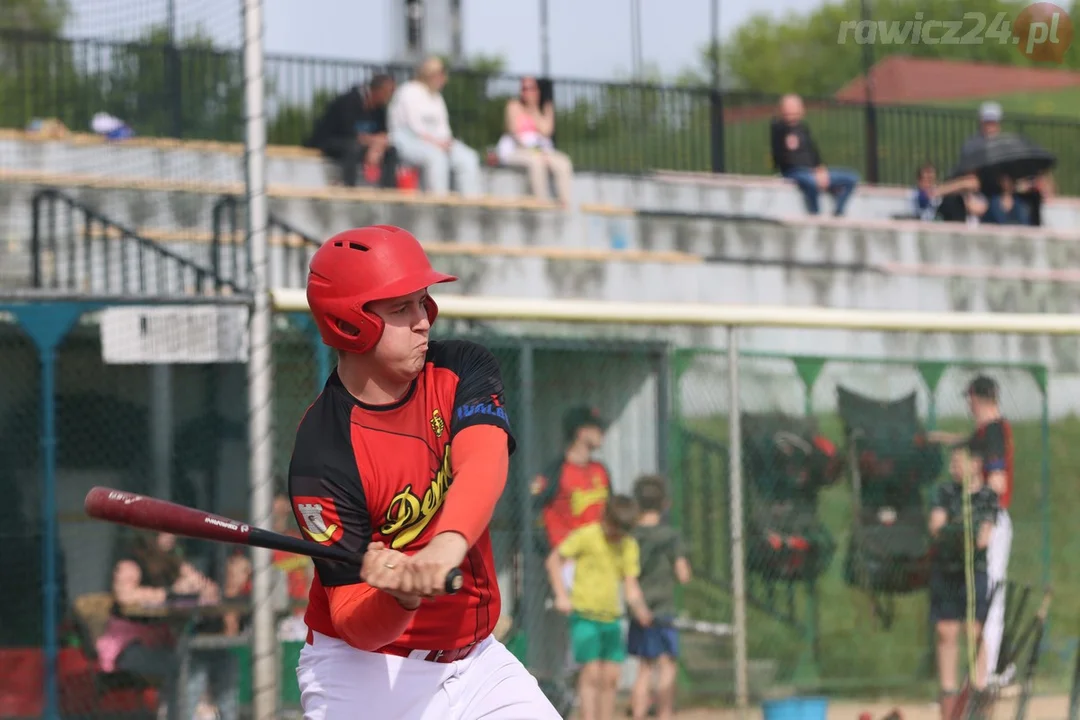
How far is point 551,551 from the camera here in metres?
7.98

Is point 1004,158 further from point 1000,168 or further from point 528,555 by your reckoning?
point 528,555

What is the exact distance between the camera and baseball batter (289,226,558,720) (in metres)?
4.27

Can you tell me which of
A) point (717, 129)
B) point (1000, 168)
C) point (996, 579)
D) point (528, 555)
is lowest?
point (996, 579)

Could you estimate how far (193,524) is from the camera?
13.6 ft

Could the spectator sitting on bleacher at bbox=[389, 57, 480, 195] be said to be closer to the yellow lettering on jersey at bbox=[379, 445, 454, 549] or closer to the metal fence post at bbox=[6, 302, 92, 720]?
the metal fence post at bbox=[6, 302, 92, 720]

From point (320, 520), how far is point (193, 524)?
1.04ft

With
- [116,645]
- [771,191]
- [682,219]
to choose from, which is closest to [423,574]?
[116,645]

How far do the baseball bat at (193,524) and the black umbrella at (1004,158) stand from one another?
49.9 ft

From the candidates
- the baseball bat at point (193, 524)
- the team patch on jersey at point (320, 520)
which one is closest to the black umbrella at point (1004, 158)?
the team patch on jersey at point (320, 520)

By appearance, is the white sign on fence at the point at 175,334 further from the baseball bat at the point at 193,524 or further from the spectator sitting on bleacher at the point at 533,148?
the spectator sitting on bleacher at the point at 533,148

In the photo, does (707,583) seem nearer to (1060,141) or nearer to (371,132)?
(371,132)

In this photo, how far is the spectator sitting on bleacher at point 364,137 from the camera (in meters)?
14.4

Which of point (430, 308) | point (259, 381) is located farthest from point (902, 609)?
point (430, 308)

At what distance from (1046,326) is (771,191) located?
9387mm
